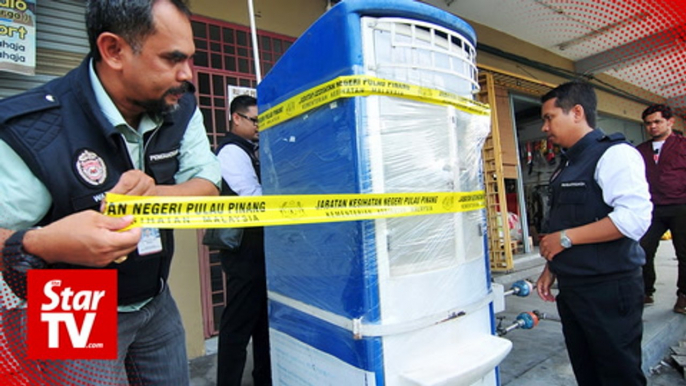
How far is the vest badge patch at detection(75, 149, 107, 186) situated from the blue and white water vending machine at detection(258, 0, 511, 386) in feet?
1.87

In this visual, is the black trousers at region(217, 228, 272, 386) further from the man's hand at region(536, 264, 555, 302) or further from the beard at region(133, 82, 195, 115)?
the man's hand at region(536, 264, 555, 302)

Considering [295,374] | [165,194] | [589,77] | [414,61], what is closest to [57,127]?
[165,194]

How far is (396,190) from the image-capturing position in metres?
1.36

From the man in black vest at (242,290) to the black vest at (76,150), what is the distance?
1.06 m

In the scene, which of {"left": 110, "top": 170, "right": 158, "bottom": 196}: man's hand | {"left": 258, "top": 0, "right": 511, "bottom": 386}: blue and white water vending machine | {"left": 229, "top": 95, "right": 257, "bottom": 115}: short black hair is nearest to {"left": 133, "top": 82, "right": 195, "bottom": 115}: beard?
{"left": 110, "top": 170, "right": 158, "bottom": 196}: man's hand

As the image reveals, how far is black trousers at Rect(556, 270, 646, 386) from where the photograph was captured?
1766 millimetres

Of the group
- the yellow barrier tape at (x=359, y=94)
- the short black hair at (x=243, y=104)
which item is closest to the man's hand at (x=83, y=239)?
the yellow barrier tape at (x=359, y=94)

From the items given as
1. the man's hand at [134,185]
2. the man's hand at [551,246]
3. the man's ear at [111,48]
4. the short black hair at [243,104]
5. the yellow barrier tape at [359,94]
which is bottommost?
the man's hand at [551,246]

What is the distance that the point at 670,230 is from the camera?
3.74 metres

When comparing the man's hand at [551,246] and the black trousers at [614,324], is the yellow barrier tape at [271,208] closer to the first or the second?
the man's hand at [551,246]

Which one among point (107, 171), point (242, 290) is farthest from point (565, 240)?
point (107, 171)

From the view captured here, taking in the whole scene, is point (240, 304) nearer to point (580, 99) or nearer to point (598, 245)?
point (598, 245)

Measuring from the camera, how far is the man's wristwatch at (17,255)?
0.86 metres

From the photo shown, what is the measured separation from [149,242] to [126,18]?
0.67 metres
